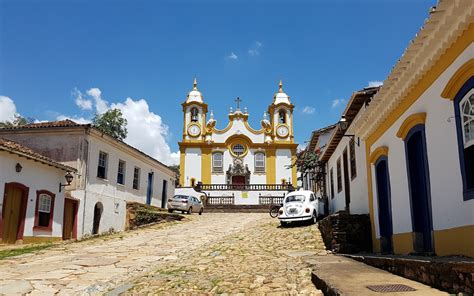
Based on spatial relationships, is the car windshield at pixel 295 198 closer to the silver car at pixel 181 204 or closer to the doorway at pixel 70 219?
the doorway at pixel 70 219

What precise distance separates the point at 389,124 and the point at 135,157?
62.1ft

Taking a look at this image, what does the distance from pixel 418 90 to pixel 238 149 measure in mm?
36890

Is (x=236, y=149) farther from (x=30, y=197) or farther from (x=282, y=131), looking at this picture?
(x=30, y=197)

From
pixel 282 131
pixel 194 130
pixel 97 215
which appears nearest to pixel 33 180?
pixel 97 215

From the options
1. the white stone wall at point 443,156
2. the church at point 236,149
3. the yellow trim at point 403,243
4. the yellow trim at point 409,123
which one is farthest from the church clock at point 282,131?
the white stone wall at point 443,156

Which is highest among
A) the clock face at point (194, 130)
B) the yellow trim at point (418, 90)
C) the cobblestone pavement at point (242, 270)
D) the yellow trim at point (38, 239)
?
the clock face at point (194, 130)

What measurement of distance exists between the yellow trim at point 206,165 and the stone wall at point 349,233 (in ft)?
103

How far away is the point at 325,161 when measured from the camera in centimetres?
2062

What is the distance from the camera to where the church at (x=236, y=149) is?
141 ft

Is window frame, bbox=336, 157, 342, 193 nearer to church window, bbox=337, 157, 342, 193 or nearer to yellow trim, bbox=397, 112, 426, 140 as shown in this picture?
church window, bbox=337, 157, 342, 193

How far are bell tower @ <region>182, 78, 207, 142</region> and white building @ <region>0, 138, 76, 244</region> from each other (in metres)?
25.6

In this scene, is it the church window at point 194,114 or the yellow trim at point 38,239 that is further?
the church window at point 194,114

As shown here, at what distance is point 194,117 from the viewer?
45.0m

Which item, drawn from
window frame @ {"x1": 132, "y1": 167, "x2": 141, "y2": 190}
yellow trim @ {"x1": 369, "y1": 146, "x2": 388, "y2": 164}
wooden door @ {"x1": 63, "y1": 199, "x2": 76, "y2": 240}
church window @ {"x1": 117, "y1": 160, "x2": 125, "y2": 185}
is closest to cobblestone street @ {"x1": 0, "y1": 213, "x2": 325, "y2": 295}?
yellow trim @ {"x1": 369, "y1": 146, "x2": 388, "y2": 164}
